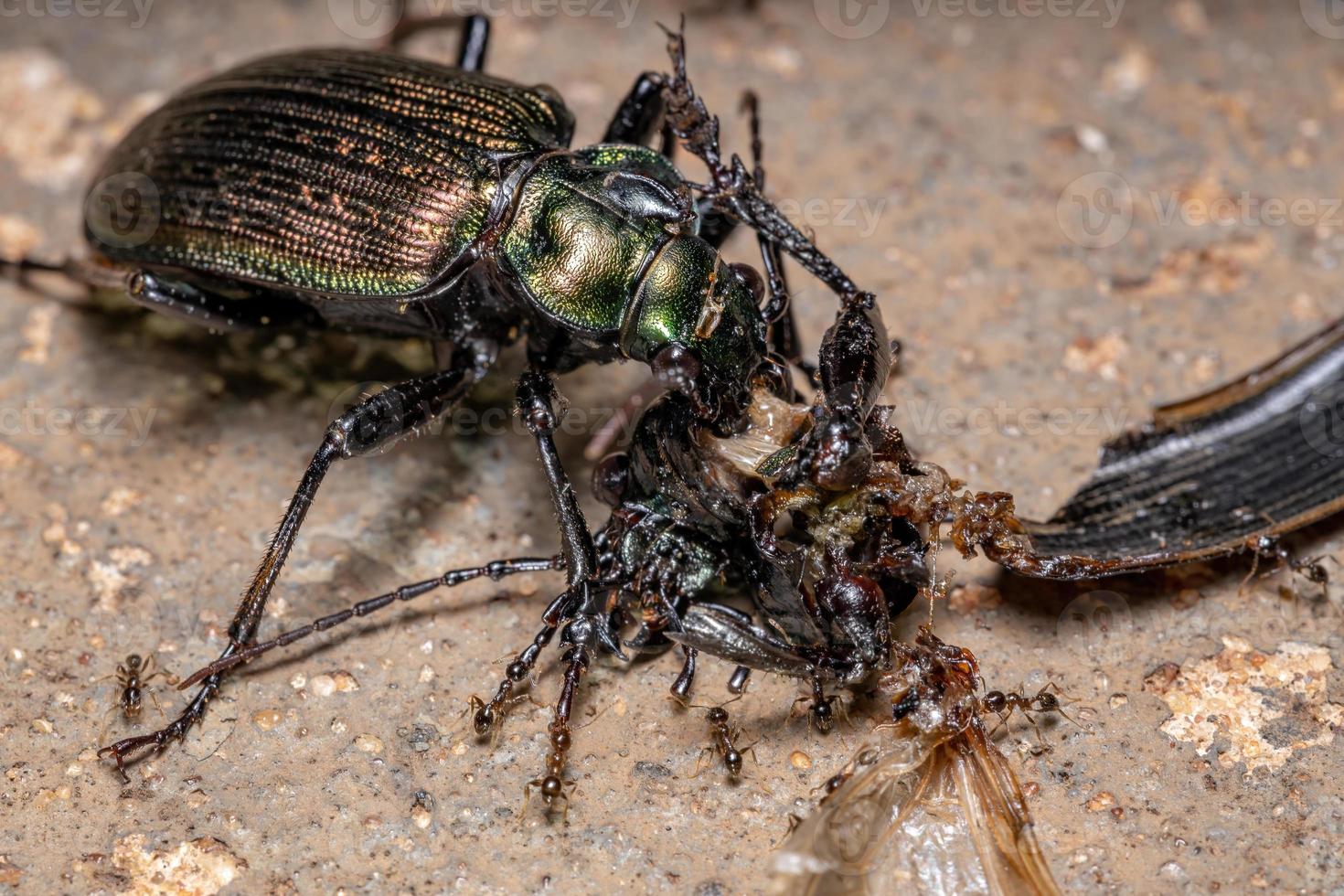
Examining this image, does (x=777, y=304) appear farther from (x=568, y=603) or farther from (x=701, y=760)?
(x=701, y=760)

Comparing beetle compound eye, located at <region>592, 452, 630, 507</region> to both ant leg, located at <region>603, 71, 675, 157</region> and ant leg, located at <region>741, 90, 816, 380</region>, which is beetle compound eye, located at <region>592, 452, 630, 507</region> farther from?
ant leg, located at <region>603, 71, 675, 157</region>

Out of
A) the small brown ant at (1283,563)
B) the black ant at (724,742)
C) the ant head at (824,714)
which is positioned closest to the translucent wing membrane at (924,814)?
the ant head at (824,714)

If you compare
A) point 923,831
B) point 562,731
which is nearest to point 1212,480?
point 923,831

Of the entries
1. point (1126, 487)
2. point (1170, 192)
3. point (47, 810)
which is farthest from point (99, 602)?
point (1170, 192)

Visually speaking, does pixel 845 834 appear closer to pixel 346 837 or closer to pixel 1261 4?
pixel 346 837

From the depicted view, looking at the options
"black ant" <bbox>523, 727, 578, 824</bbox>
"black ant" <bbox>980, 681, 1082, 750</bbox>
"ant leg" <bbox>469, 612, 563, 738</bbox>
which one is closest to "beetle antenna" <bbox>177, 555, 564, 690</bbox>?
"ant leg" <bbox>469, 612, 563, 738</bbox>
